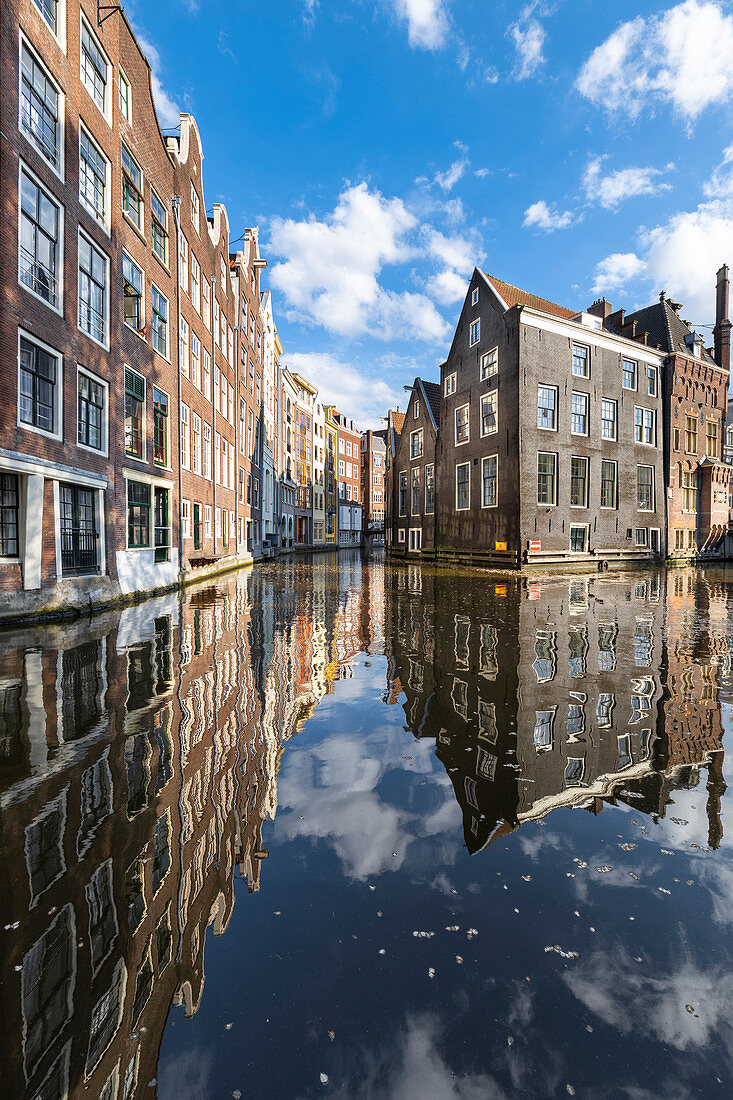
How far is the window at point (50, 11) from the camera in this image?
39.1 feet

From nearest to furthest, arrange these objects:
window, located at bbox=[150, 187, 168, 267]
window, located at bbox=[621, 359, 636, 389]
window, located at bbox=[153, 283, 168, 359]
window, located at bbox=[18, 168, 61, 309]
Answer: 1. window, located at bbox=[18, 168, 61, 309]
2. window, located at bbox=[150, 187, 168, 267]
3. window, located at bbox=[153, 283, 168, 359]
4. window, located at bbox=[621, 359, 636, 389]

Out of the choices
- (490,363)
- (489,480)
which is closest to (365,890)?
(489,480)

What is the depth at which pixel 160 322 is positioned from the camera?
63.4ft

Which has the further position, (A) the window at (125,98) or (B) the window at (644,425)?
(B) the window at (644,425)

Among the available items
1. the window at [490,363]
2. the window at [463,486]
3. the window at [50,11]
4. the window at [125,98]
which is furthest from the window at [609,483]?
the window at [50,11]

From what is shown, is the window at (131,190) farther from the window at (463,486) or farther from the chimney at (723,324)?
the chimney at (723,324)

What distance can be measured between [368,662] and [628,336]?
36.4 m

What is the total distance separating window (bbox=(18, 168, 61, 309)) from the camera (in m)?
11.4

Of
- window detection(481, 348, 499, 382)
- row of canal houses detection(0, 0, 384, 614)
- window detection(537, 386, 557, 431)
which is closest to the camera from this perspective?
row of canal houses detection(0, 0, 384, 614)

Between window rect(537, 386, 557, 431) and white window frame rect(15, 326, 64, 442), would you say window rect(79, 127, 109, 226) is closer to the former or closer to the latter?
white window frame rect(15, 326, 64, 442)

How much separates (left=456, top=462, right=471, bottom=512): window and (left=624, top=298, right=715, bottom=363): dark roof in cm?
1580

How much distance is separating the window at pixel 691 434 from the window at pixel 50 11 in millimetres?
37726

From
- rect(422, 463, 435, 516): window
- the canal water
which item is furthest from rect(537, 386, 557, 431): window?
the canal water

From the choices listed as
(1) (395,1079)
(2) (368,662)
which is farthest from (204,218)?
(1) (395,1079)
